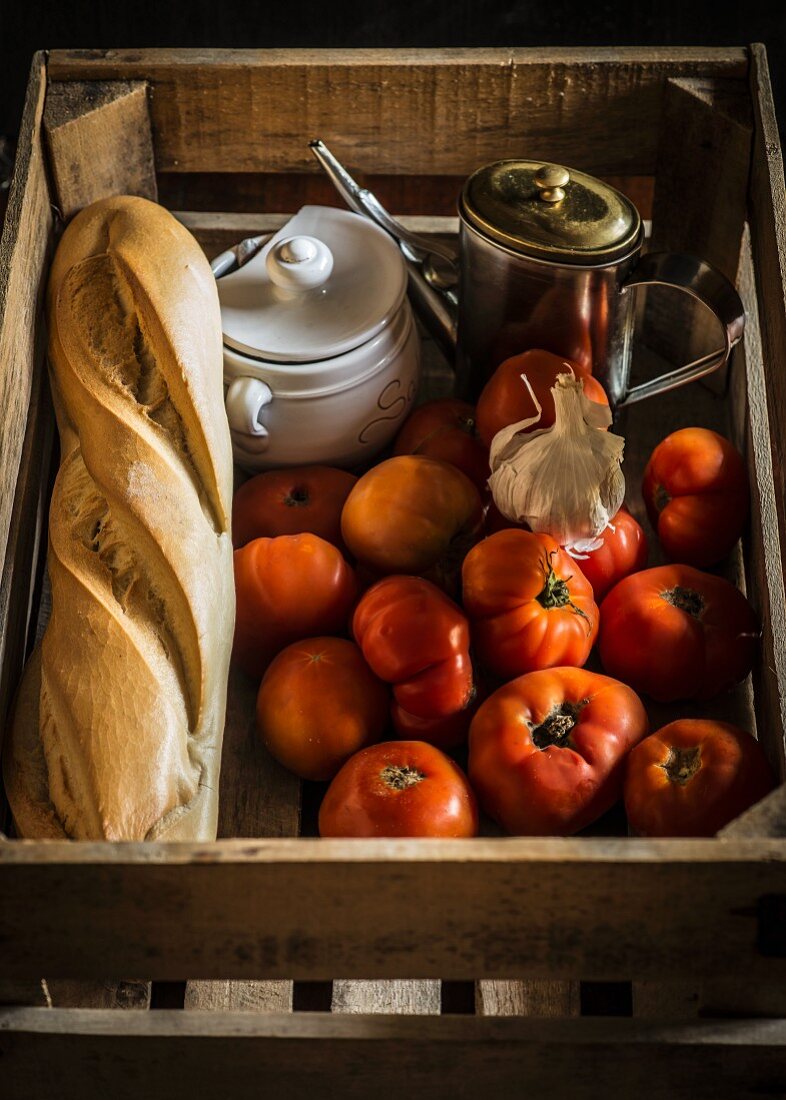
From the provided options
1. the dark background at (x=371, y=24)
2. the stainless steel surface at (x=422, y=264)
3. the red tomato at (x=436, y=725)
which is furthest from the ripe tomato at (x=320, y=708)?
the dark background at (x=371, y=24)

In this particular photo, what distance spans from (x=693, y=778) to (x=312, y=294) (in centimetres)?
48

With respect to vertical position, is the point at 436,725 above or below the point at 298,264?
below

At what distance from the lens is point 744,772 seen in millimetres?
806

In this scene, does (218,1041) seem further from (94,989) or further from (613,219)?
(613,219)

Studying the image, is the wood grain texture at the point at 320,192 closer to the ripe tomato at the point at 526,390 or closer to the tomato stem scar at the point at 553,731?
the ripe tomato at the point at 526,390

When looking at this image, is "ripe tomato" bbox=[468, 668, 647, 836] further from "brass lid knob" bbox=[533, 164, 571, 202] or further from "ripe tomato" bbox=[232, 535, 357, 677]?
"brass lid knob" bbox=[533, 164, 571, 202]

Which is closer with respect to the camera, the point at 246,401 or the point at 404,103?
the point at 246,401

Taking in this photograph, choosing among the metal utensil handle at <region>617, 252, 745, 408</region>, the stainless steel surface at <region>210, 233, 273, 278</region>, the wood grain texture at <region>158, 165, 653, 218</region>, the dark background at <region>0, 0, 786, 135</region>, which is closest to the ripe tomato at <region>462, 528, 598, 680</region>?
the metal utensil handle at <region>617, 252, 745, 408</region>

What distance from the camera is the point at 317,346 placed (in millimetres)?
1003

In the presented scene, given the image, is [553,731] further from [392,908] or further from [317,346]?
[317,346]

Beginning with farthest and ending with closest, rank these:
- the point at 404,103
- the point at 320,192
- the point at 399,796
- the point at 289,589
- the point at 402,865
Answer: the point at 320,192 < the point at 404,103 < the point at 289,589 < the point at 399,796 < the point at 402,865

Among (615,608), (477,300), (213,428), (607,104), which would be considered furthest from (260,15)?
(615,608)

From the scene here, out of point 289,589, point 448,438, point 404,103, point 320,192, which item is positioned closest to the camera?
point 289,589

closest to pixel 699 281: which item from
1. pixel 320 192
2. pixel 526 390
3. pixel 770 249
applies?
pixel 770 249
